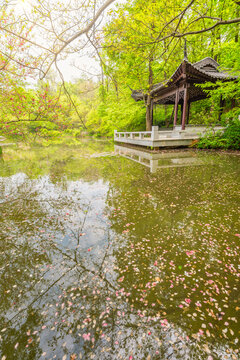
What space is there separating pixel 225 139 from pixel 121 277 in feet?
41.5

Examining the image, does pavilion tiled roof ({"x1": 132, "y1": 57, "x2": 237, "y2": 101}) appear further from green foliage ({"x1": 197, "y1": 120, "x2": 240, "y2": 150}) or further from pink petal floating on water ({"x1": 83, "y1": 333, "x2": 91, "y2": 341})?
pink petal floating on water ({"x1": 83, "y1": 333, "x2": 91, "y2": 341})

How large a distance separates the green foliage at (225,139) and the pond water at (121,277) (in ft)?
27.6

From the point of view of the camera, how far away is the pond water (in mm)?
1533

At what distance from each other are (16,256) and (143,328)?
2.24 metres

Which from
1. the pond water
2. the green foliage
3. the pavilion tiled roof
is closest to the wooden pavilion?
the pavilion tiled roof

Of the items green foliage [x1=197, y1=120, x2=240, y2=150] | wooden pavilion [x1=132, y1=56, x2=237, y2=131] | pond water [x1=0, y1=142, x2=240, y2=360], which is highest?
wooden pavilion [x1=132, y1=56, x2=237, y2=131]

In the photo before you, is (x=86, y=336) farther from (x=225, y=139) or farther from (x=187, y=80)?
(x=187, y=80)

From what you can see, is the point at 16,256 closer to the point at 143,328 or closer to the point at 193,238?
the point at 143,328

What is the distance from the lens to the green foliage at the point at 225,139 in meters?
11.0

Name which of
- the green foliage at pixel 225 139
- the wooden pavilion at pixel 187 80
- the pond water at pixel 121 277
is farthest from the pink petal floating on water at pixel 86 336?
the green foliage at pixel 225 139

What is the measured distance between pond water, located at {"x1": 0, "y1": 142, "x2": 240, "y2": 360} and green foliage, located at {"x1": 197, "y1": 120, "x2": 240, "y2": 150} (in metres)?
8.42

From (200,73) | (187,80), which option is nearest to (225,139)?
(200,73)

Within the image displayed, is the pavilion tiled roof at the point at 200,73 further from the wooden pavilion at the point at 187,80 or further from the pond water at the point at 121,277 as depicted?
the pond water at the point at 121,277

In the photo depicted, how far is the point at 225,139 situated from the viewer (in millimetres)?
11469
